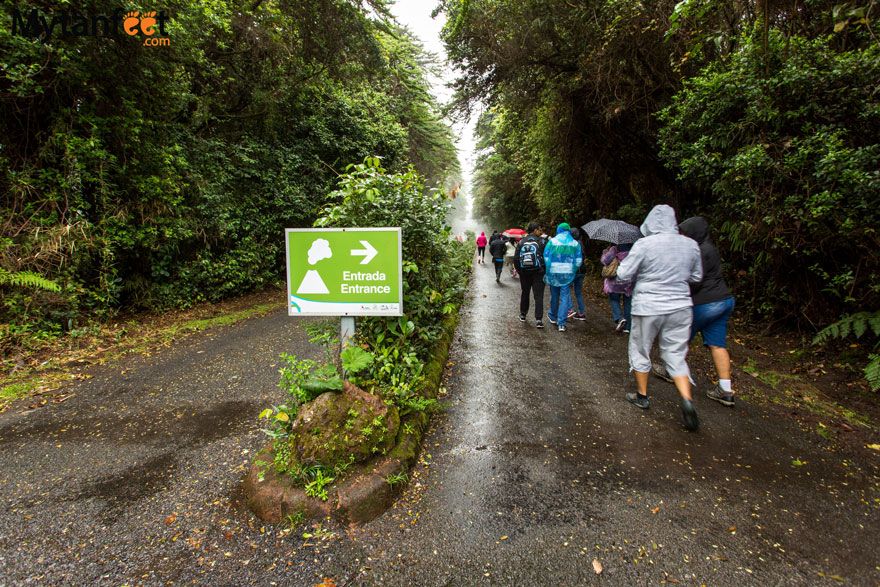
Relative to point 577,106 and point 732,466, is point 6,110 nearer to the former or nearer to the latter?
point 732,466

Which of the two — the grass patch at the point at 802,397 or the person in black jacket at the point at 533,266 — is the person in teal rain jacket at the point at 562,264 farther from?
the grass patch at the point at 802,397

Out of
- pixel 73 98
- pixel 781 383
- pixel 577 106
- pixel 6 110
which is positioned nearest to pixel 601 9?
pixel 577 106

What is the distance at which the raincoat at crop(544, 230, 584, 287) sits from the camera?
249 inches

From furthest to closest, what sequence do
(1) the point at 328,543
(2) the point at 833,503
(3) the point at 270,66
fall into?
(3) the point at 270,66
(2) the point at 833,503
(1) the point at 328,543

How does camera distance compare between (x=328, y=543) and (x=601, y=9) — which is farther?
(x=601, y=9)

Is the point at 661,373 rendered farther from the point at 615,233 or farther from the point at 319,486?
the point at 319,486

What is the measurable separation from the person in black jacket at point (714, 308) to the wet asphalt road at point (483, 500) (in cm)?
30

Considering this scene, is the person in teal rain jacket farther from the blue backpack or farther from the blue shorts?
the blue shorts

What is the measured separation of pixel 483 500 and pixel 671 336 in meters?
2.41

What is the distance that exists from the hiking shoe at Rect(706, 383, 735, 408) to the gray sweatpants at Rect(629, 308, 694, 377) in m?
0.80

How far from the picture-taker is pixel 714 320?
12.6ft

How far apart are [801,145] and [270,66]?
10.6m

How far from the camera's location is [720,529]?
7.39ft

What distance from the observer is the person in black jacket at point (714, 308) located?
379cm
